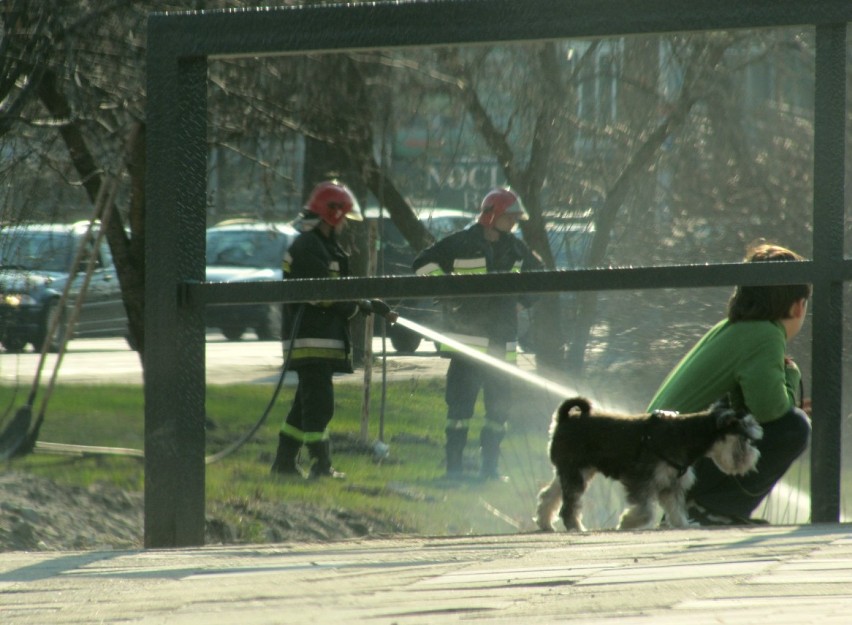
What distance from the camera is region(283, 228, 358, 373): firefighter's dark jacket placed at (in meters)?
4.96

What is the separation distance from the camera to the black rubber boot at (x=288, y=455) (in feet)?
18.2

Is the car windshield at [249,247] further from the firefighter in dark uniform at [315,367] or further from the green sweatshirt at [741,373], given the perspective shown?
the green sweatshirt at [741,373]

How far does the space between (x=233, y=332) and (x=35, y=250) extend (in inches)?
131

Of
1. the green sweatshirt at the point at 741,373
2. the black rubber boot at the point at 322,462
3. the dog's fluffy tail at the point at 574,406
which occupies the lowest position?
the black rubber boot at the point at 322,462

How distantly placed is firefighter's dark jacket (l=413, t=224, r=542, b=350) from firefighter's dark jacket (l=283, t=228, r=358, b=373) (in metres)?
0.37

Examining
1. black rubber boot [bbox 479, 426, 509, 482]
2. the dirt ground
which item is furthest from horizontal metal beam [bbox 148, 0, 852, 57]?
the dirt ground

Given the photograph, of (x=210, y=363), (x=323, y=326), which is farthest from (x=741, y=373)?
(x=210, y=363)

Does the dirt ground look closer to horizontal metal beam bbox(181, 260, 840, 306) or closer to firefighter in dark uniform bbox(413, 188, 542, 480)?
firefighter in dark uniform bbox(413, 188, 542, 480)

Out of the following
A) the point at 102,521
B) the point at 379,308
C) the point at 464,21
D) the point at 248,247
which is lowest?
the point at 102,521

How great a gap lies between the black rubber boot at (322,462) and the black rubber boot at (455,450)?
0.54 metres

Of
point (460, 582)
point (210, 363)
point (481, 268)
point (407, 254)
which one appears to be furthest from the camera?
point (210, 363)

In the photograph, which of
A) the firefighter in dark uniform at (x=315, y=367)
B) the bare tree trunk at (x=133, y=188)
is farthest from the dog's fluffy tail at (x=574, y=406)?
the bare tree trunk at (x=133, y=188)

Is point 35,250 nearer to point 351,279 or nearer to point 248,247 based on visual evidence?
point 248,247

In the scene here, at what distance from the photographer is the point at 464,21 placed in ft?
13.4
